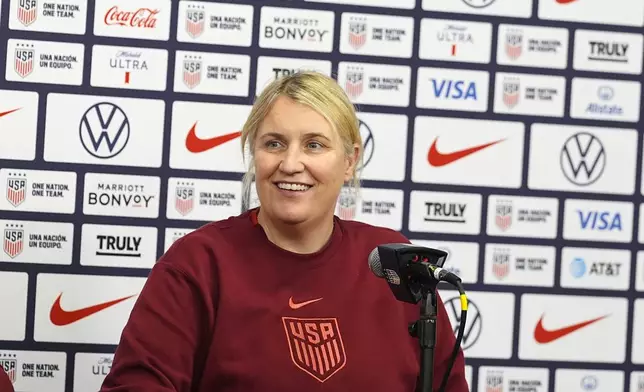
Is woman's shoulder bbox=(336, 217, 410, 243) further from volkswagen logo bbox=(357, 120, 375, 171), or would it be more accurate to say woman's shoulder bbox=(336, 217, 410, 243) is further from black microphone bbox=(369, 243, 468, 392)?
volkswagen logo bbox=(357, 120, 375, 171)

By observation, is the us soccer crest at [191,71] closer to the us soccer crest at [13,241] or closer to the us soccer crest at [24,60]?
the us soccer crest at [24,60]

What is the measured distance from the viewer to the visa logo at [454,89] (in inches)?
104

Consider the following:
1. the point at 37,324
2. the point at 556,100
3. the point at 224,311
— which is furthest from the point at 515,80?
the point at 37,324

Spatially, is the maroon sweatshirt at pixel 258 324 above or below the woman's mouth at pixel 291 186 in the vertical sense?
below

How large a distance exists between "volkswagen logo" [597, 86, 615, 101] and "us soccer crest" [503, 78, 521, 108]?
0.27 m

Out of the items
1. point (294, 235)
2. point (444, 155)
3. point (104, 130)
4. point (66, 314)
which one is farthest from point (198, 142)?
point (294, 235)

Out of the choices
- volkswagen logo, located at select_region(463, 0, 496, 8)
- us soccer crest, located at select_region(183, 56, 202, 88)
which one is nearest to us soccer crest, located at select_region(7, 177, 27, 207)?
us soccer crest, located at select_region(183, 56, 202, 88)

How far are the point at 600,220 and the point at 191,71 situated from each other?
1.34m

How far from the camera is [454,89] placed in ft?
8.71

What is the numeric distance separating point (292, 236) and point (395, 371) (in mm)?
337

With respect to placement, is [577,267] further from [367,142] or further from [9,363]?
[9,363]

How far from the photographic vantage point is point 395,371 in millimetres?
1717

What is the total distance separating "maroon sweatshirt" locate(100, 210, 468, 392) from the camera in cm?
160

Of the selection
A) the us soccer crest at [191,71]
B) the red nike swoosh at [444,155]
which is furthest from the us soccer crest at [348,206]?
the us soccer crest at [191,71]
